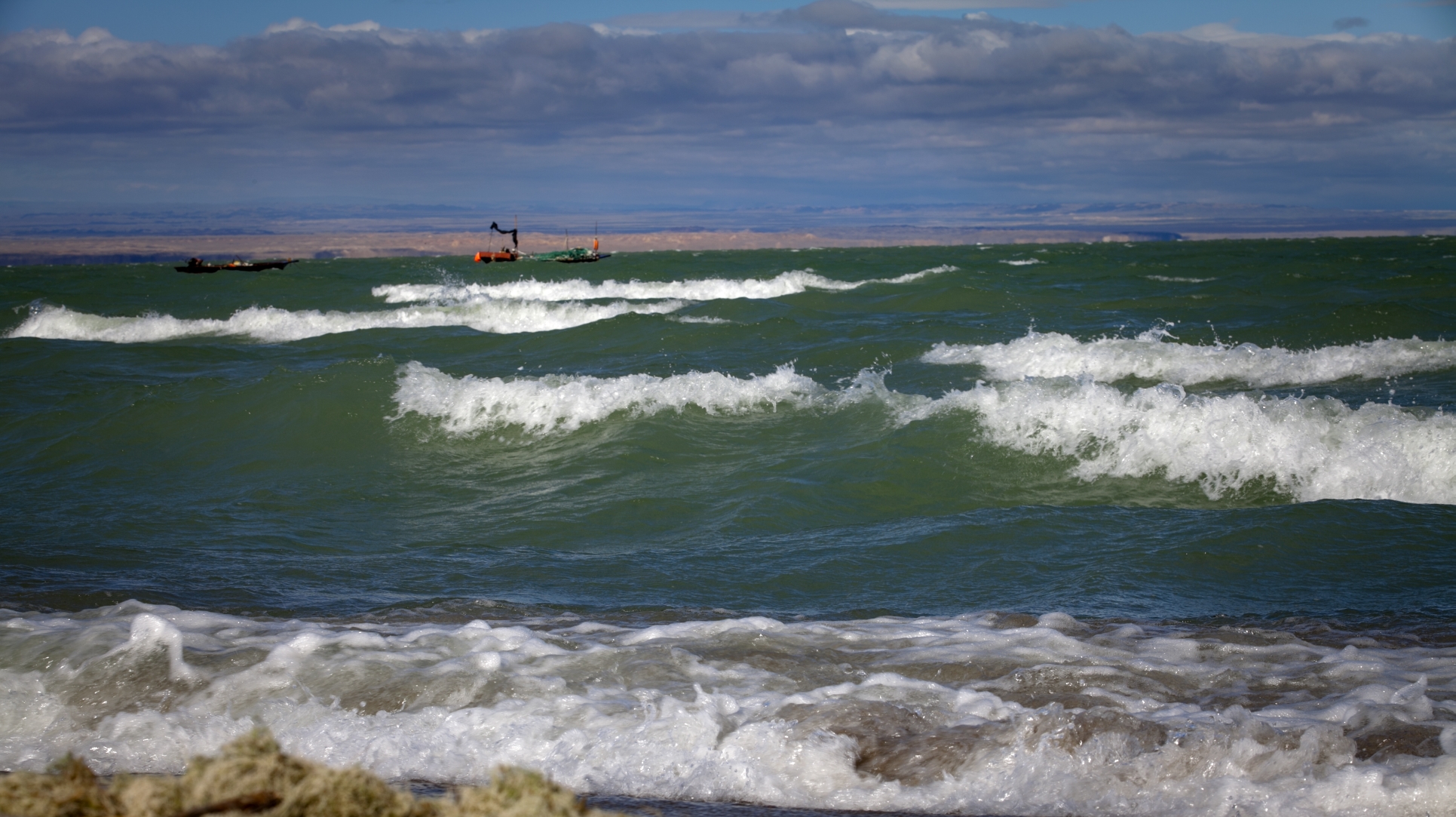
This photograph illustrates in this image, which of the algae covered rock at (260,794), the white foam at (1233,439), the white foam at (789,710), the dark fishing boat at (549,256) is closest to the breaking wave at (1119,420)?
the white foam at (1233,439)

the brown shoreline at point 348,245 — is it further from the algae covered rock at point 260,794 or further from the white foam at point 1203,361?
the algae covered rock at point 260,794

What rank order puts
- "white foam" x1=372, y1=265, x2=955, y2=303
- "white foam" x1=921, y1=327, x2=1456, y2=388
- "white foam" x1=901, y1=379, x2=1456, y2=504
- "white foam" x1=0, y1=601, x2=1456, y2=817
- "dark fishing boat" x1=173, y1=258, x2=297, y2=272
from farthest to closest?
"dark fishing boat" x1=173, y1=258, x2=297, y2=272 → "white foam" x1=372, y1=265, x2=955, y2=303 → "white foam" x1=921, y1=327, x2=1456, y2=388 → "white foam" x1=901, y1=379, x2=1456, y2=504 → "white foam" x1=0, y1=601, x2=1456, y2=817

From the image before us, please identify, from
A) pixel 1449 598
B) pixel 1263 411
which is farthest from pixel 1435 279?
pixel 1449 598

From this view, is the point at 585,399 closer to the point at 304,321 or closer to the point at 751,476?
the point at 751,476

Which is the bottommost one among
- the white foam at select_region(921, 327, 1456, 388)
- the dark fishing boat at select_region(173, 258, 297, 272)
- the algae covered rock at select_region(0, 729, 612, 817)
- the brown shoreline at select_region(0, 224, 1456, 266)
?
the white foam at select_region(921, 327, 1456, 388)

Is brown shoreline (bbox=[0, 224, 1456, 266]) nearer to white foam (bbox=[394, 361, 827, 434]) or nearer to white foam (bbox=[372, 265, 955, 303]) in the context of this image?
white foam (bbox=[372, 265, 955, 303])

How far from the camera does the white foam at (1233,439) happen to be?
9570 mm

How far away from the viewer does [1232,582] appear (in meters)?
6.82

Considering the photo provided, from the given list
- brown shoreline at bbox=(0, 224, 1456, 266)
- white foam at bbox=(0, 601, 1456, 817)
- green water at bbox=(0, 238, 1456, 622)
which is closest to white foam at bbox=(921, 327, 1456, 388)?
green water at bbox=(0, 238, 1456, 622)

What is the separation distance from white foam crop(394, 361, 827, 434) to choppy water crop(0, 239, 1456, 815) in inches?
2.6

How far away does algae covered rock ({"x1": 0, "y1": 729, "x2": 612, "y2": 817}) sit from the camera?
Result: 2146mm

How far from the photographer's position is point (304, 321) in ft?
103

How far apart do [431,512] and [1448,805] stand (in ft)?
26.3

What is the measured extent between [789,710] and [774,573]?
2937mm
